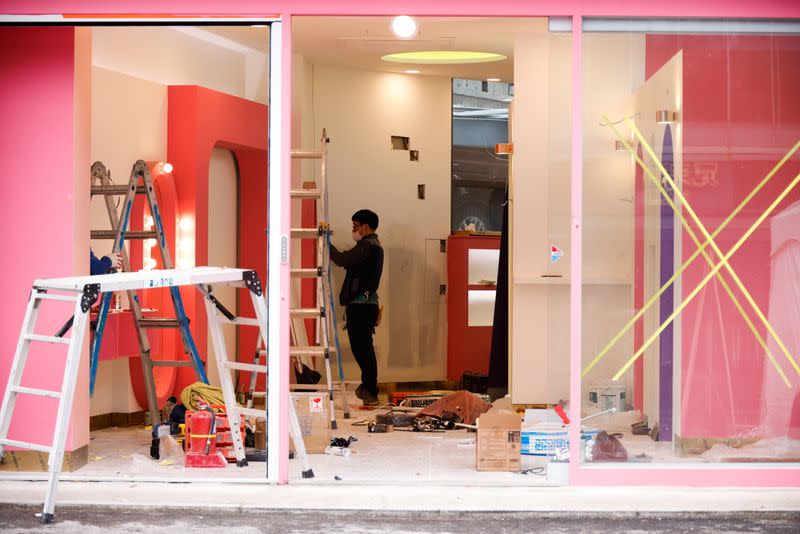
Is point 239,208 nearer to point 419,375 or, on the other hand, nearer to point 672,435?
point 419,375

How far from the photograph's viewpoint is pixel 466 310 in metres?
11.2

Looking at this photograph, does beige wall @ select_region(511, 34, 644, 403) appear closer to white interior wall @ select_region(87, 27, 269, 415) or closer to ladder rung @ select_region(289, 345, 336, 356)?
ladder rung @ select_region(289, 345, 336, 356)

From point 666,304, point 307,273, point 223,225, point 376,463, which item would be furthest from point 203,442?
point 223,225

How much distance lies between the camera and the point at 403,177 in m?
11.6

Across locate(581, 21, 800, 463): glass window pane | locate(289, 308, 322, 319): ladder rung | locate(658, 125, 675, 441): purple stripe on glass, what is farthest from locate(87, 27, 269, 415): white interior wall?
locate(658, 125, 675, 441): purple stripe on glass

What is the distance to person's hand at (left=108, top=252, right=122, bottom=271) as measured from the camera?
764 centimetres

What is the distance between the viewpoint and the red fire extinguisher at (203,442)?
687 cm

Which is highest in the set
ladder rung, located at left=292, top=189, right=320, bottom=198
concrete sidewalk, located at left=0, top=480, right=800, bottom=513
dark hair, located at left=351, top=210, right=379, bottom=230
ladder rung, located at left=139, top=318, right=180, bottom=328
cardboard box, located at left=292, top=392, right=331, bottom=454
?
ladder rung, located at left=292, top=189, right=320, bottom=198

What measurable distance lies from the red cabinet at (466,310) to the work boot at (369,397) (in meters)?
1.31

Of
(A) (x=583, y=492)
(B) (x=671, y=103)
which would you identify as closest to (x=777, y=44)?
(B) (x=671, y=103)

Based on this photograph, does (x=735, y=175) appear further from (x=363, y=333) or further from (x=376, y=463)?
(x=363, y=333)

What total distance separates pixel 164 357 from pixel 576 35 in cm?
434

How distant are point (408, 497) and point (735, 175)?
2432mm

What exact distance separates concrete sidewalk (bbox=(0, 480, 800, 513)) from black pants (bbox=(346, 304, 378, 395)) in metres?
3.89
